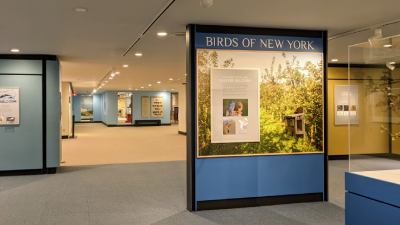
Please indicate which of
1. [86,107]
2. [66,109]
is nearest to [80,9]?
[66,109]

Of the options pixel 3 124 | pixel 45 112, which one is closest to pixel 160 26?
pixel 45 112

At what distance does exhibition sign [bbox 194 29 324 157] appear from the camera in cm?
591

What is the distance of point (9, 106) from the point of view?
8.89 meters

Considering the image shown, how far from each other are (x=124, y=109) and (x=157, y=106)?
4.76 m

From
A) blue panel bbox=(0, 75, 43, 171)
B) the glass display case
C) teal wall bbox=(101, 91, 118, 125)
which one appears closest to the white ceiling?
the glass display case

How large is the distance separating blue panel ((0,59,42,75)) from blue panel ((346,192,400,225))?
7468 millimetres

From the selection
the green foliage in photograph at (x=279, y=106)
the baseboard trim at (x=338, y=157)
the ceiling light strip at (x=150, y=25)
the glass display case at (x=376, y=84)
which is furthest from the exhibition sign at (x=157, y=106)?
the glass display case at (x=376, y=84)

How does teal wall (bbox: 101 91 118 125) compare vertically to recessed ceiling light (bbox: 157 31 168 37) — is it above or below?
below

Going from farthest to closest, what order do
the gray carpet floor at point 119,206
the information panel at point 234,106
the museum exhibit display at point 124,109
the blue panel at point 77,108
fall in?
the blue panel at point 77,108 → the museum exhibit display at point 124,109 → the information panel at point 234,106 → the gray carpet floor at point 119,206

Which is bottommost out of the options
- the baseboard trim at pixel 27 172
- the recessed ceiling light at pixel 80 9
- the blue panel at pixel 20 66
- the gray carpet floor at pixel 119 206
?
the gray carpet floor at pixel 119 206

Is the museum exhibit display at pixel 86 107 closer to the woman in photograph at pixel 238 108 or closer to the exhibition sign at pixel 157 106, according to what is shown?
the exhibition sign at pixel 157 106

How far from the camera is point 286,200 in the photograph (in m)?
6.26

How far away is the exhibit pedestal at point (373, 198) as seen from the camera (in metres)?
3.46

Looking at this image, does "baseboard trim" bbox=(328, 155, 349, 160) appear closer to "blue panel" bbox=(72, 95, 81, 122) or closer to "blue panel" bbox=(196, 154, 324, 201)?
"blue panel" bbox=(196, 154, 324, 201)
